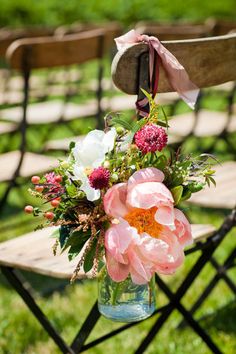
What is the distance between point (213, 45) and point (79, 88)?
461 centimetres

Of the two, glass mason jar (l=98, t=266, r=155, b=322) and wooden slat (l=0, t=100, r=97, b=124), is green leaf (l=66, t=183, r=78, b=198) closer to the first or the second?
glass mason jar (l=98, t=266, r=155, b=322)

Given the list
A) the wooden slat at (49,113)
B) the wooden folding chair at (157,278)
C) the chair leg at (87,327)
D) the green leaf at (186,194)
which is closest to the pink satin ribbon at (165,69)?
the wooden folding chair at (157,278)

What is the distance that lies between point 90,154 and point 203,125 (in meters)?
3.21

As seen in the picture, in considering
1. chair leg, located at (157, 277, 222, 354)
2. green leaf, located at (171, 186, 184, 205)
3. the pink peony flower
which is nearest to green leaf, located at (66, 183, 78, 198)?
the pink peony flower

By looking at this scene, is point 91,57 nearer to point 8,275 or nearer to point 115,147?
point 8,275

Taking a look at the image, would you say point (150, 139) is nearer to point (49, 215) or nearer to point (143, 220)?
point (143, 220)

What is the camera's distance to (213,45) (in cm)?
263

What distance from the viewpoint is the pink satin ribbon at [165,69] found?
2258 millimetres

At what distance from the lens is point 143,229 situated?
2.03m

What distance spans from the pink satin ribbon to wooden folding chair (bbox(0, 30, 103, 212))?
173cm

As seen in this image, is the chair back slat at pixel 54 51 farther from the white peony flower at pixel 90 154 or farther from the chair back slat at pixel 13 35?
the white peony flower at pixel 90 154

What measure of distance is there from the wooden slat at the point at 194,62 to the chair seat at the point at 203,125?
2136mm

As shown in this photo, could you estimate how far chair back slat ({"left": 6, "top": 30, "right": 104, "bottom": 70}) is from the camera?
4.01 meters

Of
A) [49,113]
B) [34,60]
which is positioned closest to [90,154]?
[34,60]
